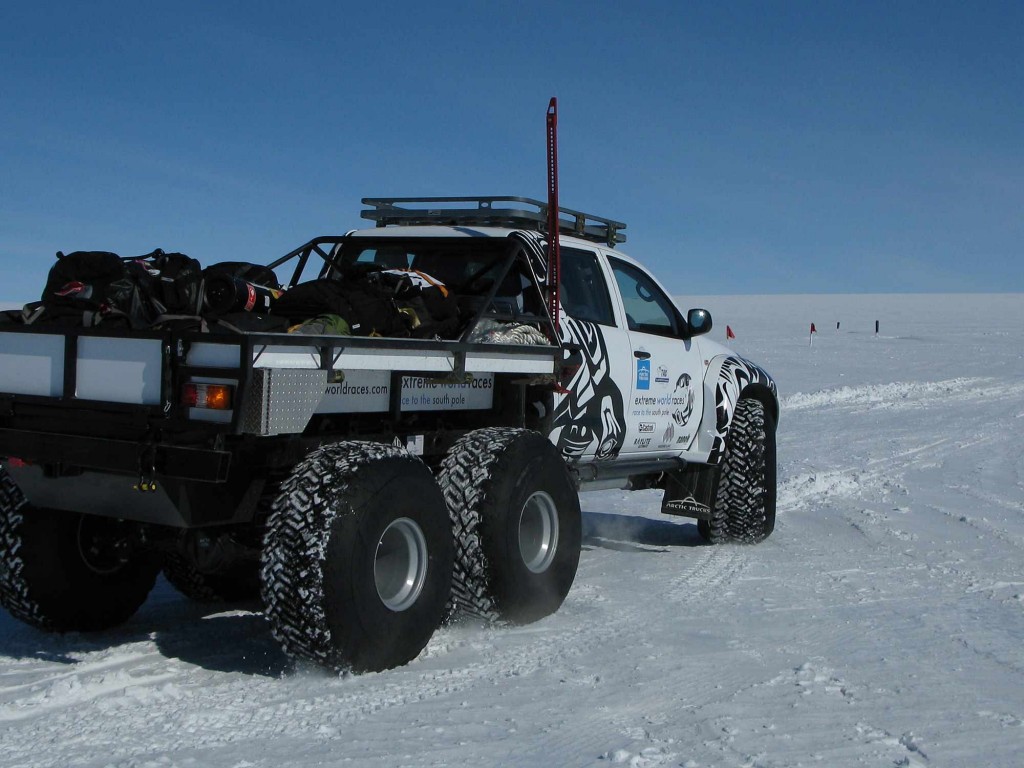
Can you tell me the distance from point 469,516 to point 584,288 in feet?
6.69

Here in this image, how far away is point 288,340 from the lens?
4121mm

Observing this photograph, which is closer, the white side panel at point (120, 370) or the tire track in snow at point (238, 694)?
the tire track in snow at point (238, 694)

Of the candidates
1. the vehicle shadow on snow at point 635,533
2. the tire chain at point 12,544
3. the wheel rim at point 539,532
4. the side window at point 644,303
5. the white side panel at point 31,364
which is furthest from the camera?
the vehicle shadow on snow at point 635,533

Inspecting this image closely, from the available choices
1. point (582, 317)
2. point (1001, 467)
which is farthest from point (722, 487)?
point (1001, 467)

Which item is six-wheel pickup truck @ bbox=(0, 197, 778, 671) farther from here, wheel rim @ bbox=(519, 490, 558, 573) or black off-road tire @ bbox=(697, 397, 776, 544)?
black off-road tire @ bbox=(697, 397, 776, 544)

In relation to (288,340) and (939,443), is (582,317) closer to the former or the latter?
(288,340)

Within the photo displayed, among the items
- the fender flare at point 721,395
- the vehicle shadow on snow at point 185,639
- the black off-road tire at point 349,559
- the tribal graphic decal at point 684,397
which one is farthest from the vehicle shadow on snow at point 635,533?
the black off-road tire at point 349,559

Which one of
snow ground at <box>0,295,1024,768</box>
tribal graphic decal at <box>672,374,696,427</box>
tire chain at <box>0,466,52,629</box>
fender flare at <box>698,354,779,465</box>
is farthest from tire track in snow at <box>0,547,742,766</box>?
fender flare at <box>698,354,779,465</box>

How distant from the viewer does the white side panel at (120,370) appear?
4.20 m

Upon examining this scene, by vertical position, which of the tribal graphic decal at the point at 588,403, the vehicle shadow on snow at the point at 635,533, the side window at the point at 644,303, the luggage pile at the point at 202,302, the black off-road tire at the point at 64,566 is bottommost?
the vehicle shadow on snow at the point at 635,533

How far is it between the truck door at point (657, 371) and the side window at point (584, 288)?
178 mm

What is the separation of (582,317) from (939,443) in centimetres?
871

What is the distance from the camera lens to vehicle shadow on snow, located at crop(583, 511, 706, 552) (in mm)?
8133

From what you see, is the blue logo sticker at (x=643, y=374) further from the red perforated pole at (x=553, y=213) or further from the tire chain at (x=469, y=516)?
the tire chain at (x=469, y=516)
